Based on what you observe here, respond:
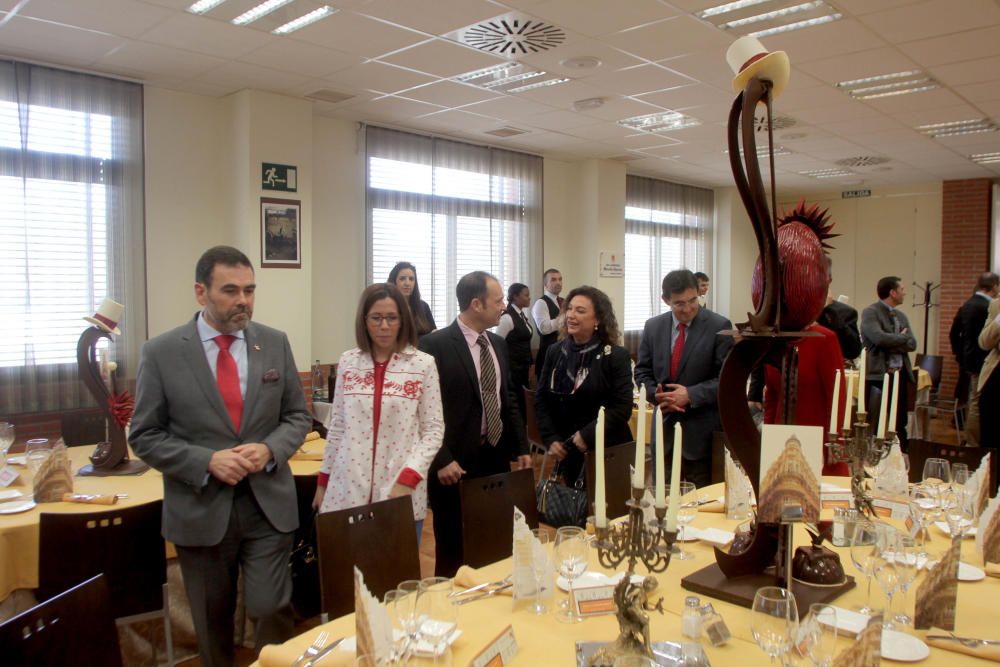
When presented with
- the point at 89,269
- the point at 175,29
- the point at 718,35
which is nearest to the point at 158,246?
the point at 89,269

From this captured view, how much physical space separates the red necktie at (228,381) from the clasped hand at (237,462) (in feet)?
0.32

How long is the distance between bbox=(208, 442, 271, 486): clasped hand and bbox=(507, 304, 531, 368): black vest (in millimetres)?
4914

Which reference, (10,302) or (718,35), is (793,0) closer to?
(718,35)

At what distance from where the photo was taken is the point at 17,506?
9.35 feet

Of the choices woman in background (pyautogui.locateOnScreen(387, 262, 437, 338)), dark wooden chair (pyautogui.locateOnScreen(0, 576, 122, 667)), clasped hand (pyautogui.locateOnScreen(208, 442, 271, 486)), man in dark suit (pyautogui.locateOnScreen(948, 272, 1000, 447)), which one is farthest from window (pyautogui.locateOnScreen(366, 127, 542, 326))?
dark wooden chair (pyautogui.locateOnScreen(0, 576, 122, 667))

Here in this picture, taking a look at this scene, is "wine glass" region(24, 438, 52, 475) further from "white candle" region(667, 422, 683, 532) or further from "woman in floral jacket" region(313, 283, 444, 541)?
"white candle" region(667, 422, 683, 532)

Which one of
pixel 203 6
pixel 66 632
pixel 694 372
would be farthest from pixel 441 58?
pixel 66 632

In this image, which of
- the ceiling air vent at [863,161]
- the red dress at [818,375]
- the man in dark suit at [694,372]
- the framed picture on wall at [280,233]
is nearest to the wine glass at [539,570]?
the red dress at [818,375]

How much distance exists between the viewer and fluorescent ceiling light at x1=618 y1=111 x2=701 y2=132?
22.9 ft

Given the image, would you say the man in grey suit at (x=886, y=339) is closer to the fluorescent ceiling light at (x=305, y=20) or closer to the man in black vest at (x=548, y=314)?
the man in black vest at (x=548, y=314)

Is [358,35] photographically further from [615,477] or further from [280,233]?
[615,477]

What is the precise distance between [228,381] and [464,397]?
1.01m

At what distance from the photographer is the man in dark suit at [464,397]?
10.2ft

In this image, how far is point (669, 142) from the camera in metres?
8.16
